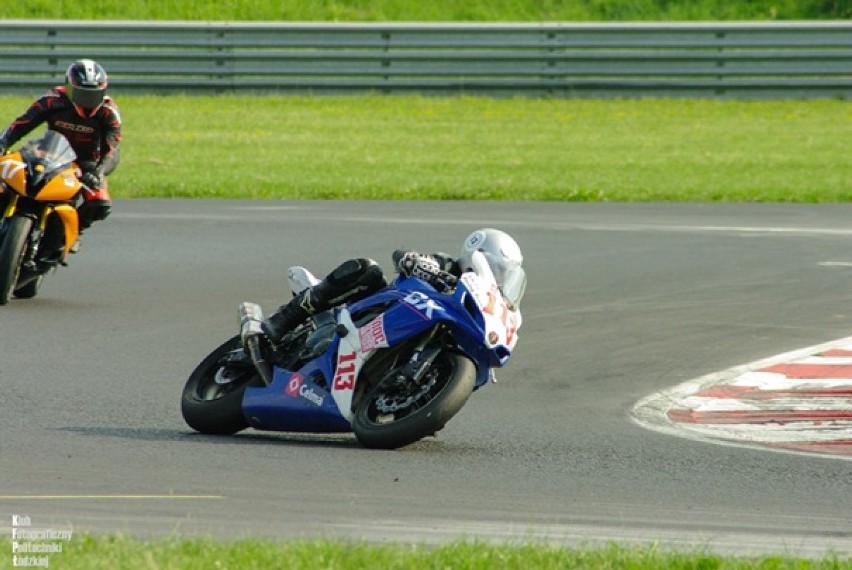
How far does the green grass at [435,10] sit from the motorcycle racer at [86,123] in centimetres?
2369

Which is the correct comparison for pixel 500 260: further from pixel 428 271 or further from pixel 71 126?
pixel 71 126

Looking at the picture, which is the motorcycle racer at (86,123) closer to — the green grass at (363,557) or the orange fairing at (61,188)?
the orange fairing at (61,188)

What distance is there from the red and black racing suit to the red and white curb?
17.1 ft

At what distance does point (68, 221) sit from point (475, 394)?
4362 millimetres

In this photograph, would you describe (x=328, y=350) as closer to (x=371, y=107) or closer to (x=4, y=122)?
(x=4, y=122)

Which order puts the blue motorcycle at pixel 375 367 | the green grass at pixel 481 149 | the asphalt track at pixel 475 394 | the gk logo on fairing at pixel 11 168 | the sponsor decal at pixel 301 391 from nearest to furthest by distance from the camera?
the asphalt track at pixel 475 394, the blue motorcycle at pixel 375 367, the sponsor decal at pixel 301 391, the gk logo on fairing at pixel 11 168, the green grass at pixel 481 149

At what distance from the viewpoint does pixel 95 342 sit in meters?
11.1

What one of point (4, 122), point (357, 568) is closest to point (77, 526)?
point (357, 568)

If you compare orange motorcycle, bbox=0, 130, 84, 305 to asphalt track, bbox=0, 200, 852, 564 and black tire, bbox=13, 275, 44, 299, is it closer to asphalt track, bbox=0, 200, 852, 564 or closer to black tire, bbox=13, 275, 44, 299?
black tire, bbox=13, 275, 44, 299

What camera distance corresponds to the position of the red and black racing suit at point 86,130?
507 inches

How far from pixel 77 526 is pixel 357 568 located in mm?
1229

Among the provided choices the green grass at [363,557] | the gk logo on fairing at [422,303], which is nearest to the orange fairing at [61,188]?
the gk logo on fairing at [422,303]

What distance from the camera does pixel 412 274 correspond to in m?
7.92

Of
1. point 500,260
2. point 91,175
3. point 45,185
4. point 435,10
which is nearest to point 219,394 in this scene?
point 500,260
